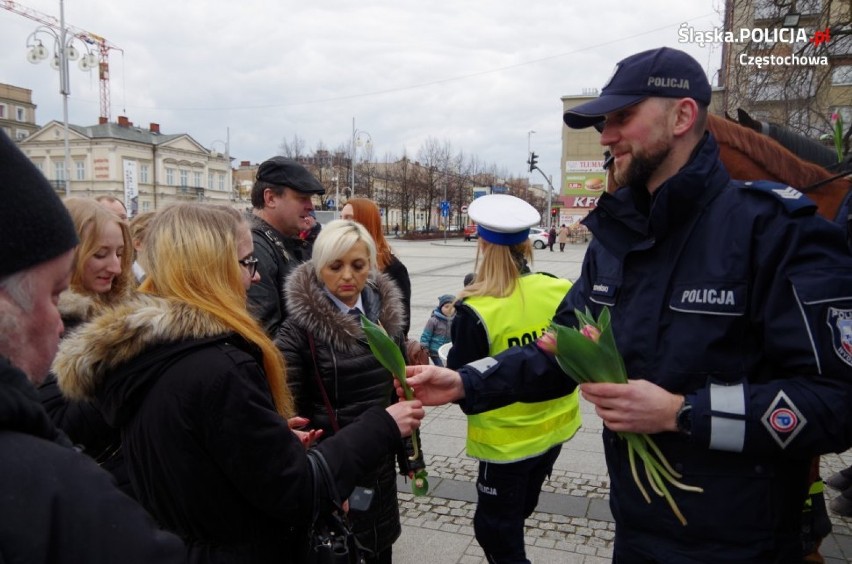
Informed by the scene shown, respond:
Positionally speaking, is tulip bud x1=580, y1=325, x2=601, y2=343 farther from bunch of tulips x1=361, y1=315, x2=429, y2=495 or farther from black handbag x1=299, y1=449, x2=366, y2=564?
black handbag x1=299, y1=449, x2=366, y2=564

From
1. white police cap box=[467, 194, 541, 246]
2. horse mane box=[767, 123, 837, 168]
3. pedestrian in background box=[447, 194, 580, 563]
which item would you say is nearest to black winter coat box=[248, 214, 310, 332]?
pedestrian in background box=[447, 194, 580, 563]

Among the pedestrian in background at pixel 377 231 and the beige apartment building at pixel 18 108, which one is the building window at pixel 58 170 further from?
the pedestrian in background at pixel 377 231

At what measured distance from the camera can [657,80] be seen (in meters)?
1.86

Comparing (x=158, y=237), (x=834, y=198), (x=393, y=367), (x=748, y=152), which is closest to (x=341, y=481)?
(x=393, y=367)

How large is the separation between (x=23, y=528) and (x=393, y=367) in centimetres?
144

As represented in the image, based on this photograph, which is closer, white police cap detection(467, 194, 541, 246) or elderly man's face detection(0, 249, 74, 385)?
elderly man's face detection(0, 249, 74, 385)

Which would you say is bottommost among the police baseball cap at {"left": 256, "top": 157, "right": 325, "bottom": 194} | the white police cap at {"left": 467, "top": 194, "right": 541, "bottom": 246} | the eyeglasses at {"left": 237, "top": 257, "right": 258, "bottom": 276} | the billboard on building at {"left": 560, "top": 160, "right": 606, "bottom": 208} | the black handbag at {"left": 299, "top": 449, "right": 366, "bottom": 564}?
the black handbag at {"left": 299, "top": 449, "right": 366, "bottom": 564}

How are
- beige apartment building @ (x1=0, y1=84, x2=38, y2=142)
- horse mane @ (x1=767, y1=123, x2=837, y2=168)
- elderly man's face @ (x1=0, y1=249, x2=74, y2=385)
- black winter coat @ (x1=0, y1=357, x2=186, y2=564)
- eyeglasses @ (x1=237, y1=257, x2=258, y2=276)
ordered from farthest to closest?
beige apartment building @ (x1=0, y1=84, x2=38, y2=142) < horse mane @ (x1=767, y1=123, x2=837, y2=168) < eyeglasses @ (x1=237, y1=257, x2=258, y2=276) < elderly man's face @ (x1=0, y1=249, x2=74, y2=385) < black winter coat @ (x1=0, y1=357, x2=186, y2=564)

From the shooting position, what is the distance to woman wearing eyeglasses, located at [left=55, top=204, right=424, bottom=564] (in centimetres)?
168

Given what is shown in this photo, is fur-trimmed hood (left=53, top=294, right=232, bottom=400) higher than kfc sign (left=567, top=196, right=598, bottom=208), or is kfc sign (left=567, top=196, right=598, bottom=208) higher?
kfc sign (left=567, top=196, right=598, bottom=208)

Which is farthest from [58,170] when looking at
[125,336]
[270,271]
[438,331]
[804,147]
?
[804,147]

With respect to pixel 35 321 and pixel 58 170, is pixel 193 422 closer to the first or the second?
pixel 35 321

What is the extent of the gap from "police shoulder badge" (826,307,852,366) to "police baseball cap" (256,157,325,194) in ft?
10.5

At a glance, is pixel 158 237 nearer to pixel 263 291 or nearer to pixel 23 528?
pixel 23 528
